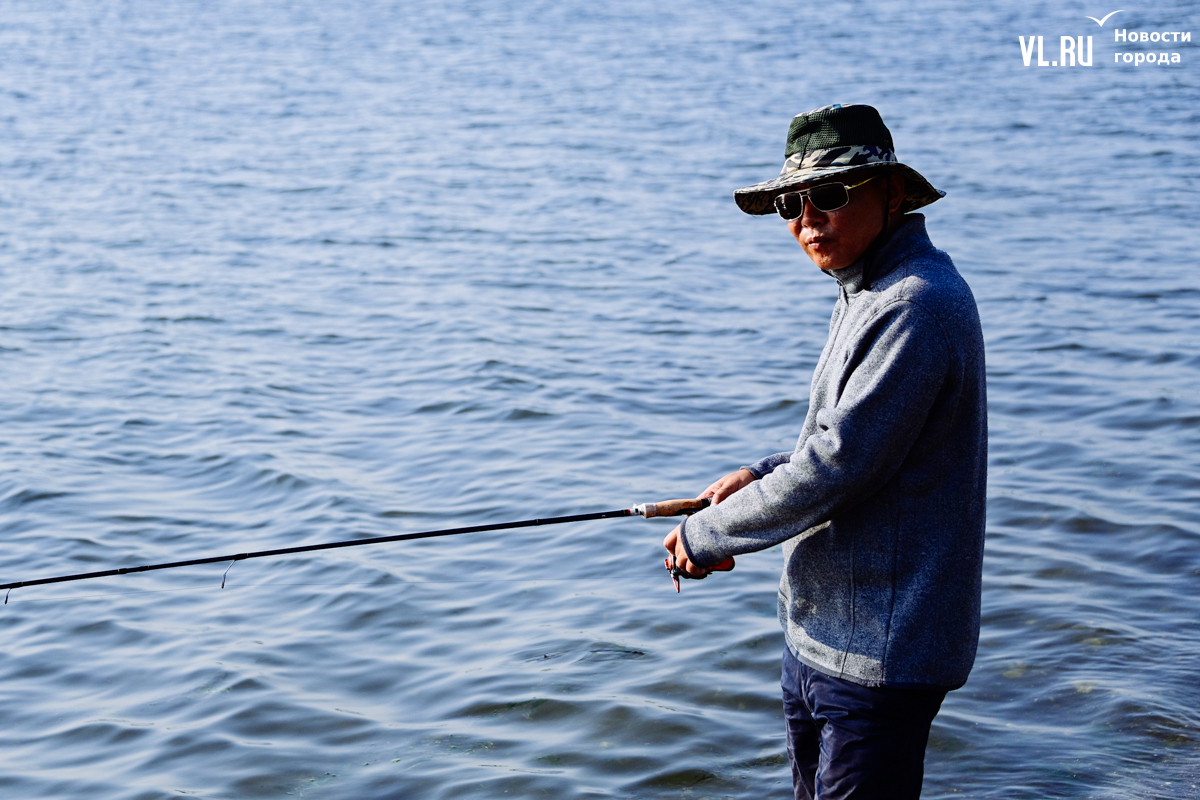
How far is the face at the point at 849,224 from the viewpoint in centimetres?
267

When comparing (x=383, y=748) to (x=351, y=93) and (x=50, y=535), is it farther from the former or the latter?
(x=351, y=93)

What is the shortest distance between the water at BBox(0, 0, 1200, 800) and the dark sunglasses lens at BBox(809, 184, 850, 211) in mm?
2314

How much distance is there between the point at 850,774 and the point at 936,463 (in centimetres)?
63

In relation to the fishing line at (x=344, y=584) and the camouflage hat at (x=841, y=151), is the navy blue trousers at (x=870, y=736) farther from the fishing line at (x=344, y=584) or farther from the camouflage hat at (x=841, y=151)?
the fishing line at (x=344, y=584)

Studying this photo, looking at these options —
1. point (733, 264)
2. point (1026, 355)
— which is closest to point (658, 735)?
point (1026, 355)

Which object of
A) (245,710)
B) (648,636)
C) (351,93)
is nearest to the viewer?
(245,710)

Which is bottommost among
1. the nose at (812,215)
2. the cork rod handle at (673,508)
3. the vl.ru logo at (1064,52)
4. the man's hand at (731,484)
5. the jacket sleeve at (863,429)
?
the vl.ru logo at (1064,52)

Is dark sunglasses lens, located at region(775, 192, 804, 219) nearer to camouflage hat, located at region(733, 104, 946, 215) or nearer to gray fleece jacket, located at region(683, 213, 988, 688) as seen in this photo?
camouflage hat, located at region(733, 104, 946, 215)

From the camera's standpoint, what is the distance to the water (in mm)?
4781

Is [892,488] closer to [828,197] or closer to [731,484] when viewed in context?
[731,484]

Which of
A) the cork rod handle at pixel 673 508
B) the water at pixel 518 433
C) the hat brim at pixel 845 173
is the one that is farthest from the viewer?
the water at pixel 518 433

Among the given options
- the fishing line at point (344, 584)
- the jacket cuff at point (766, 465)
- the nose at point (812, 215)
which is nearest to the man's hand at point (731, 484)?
the jacket cuff at point (766, 465)

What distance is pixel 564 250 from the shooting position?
12.6 m

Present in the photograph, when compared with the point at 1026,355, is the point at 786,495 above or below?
above
